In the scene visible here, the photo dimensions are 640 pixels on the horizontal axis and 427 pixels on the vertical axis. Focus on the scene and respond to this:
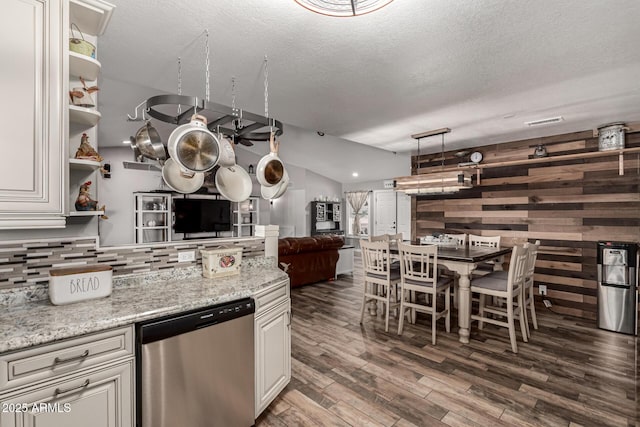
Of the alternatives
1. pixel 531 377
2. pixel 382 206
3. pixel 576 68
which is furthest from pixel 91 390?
pixel 382 206

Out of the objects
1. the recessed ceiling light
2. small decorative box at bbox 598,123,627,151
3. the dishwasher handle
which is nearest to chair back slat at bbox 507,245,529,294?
the recessed ceiling light

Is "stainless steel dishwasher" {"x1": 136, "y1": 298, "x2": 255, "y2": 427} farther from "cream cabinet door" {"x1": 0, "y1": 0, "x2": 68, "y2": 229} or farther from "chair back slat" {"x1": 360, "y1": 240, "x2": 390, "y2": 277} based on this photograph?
"chair back slat" {"x1": 360, "y1": 240, "x2": 390, "y2": 277}

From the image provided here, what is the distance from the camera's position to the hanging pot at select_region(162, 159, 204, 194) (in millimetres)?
1974

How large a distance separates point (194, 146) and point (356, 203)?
8870 mm

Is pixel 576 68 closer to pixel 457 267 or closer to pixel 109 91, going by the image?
pixel 457 267

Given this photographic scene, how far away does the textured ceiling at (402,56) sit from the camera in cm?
171

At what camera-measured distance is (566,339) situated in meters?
3.30

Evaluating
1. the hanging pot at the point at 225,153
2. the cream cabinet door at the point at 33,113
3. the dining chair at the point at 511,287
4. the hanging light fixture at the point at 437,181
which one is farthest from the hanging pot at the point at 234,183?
the hanging light fixture at the point at 437,181

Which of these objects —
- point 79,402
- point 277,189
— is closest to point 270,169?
point 277,189

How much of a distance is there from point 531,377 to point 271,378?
2.14 metres

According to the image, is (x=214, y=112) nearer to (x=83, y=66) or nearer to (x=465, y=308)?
(x=83, y=66)

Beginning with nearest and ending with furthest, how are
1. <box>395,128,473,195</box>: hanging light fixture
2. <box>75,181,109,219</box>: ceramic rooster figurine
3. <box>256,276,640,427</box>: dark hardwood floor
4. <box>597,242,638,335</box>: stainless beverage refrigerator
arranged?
1. <box>75,181,109,219</box>: ceramic rooster figurine
2. <box>256,276,640,427</box>: dark hardwood floor
3. <box>597,242,638,335</box>: stainless beverage refrigerator
4. <box>395,128,473,195</box>: hanging light fixture

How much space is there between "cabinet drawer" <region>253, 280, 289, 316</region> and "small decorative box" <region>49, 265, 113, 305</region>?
2.73ft

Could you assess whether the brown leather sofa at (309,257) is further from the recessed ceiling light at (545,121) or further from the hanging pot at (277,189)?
the recessed ceiling light at (545,121)
